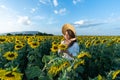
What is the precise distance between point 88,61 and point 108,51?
3.88 ft

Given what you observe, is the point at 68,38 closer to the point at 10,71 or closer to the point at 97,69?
the point at 97,69

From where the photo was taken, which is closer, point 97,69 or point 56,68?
point 56,68

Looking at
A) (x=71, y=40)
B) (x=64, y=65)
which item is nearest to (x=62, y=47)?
(x=71, y=40)

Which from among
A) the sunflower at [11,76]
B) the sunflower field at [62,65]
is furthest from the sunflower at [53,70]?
the sunflower at [11,76]

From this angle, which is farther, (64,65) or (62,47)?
(62,47)

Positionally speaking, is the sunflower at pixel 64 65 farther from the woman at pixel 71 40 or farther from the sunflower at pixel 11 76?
the woman at pixel 71 40

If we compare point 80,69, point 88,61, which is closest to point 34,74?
point 80,69

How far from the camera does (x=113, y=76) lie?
10.4 ft

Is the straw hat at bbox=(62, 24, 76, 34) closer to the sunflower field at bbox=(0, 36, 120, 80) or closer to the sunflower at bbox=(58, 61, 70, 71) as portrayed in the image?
the sunflower field at bbox=(0, 36, 120, 80)

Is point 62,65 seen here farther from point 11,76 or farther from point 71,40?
point 71,40

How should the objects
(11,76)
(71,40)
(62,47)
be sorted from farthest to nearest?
(71,40) < (62,47) < (11,76)

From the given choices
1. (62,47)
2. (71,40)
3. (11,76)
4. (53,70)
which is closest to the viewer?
(11,76)

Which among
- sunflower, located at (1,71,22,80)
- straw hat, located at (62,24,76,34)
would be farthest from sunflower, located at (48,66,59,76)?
straw hat, located at (62,24,76,34)

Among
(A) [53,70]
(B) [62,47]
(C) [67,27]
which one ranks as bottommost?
(B) [62,47]
